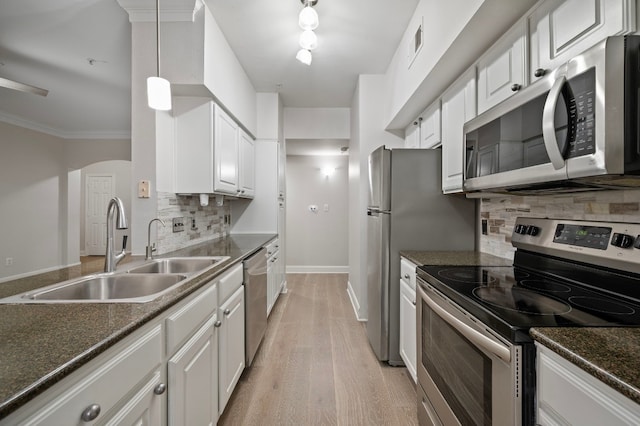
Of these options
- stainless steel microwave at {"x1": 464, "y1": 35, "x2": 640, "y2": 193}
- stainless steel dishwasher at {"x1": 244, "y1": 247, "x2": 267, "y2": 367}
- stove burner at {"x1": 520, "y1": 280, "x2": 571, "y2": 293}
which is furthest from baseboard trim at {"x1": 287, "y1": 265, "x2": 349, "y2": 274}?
stainless steel microwave at {"x1": 464, "y1": 35, "x2": 640, "y2": 193}

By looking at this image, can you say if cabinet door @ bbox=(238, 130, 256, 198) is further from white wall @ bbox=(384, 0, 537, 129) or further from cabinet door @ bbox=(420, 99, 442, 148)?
cabinet door @ bbox=(420, 99, 442, 148)

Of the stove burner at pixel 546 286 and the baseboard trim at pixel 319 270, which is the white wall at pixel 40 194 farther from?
the stove burner at pixel 546 286

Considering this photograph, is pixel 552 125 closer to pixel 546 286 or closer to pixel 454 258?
pixel 546 286

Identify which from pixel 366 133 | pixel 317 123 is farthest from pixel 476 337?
pixel 317 123

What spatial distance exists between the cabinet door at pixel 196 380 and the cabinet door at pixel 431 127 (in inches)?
79.5

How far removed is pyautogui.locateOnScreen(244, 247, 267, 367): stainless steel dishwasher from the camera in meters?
2.12

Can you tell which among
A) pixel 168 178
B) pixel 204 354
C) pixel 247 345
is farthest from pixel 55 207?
pixel 204 354

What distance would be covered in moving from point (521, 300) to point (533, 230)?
614 mm

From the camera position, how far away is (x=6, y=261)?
4.43 metres

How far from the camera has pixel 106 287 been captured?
140 centimetres

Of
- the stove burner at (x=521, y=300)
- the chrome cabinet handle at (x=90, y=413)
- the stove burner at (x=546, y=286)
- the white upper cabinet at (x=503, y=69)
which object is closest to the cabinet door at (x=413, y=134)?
the white upper cabinet at (x=503, y=69)

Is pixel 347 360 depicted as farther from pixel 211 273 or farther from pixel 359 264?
pixel 211 273

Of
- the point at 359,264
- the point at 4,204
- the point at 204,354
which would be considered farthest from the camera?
the point at 4,204

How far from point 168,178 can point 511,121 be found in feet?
7.22
